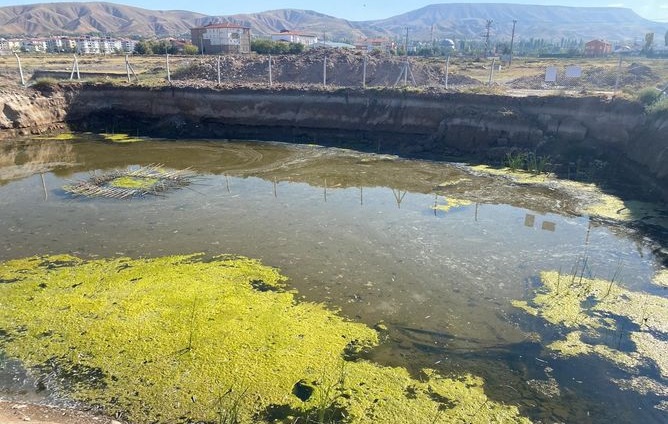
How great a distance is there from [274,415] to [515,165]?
34.9 feet

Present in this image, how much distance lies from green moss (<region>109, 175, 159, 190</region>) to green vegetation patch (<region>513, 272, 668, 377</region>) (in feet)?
26.7

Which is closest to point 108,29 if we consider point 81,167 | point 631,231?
point 81,167

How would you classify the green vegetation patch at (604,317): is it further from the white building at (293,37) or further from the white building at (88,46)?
the white building at (293,37)

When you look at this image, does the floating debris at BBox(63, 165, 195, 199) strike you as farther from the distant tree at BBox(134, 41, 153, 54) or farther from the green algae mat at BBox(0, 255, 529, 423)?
the distant tree at BBox(134, 41, 153, 54)

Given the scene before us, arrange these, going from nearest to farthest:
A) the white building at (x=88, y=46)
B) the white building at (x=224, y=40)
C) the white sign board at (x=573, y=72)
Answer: the white sign board at (x=573, y=72), the white building at (x=224, y=40), the white building at (x=88, y=46)

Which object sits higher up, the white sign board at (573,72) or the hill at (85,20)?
the hill at (85,20)

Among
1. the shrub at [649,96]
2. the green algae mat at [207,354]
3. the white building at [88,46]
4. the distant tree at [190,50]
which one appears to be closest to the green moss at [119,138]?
the green algae mat at [207,354]

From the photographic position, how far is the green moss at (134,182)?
1075cm

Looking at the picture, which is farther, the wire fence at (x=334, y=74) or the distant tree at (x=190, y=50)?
the distant tree at (x=190, y=50)

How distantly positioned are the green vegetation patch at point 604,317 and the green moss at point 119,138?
1431cm

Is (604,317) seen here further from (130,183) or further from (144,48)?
(144,48)

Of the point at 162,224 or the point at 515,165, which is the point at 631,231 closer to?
the point at 515,165

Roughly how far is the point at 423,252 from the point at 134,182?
6.94 meters

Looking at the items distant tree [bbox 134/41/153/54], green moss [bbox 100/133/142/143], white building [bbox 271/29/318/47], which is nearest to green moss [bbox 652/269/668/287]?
green moss [bbox 100/133/142/143]
